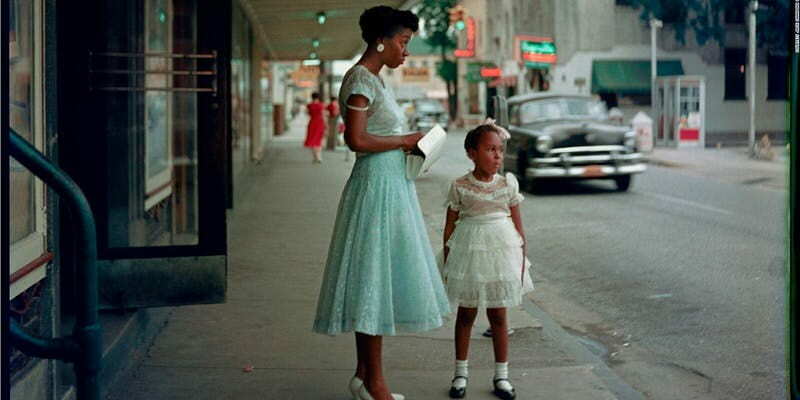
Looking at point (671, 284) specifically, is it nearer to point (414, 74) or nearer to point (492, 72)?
point (492, 72)

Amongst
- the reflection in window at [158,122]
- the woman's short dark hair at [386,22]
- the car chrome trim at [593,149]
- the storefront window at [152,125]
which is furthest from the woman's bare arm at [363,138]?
the car chrome trim at [593,149]

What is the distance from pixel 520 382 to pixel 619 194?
12.4 metres

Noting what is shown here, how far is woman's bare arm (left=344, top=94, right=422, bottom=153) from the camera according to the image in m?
4.75

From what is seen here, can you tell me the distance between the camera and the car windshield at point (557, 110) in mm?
18203

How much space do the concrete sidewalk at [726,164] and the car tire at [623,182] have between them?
8.42ft

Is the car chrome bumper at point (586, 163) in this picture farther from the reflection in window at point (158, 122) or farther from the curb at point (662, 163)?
the reflection in window at point (158, 122)

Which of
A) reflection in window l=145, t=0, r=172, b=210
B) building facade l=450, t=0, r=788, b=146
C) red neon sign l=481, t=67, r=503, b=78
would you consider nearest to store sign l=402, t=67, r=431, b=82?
red neon sign l=481, t=67, r=503, b=78

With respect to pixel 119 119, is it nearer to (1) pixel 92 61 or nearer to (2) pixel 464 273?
(1) pixel 92 61

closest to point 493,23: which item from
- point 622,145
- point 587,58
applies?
point 587,58

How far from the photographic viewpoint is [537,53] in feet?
137

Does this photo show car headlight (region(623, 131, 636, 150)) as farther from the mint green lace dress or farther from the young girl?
the mint green lace dress

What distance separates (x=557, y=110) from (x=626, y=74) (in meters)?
24.7

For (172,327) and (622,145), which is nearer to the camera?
(172,327)

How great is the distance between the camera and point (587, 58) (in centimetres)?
4244
